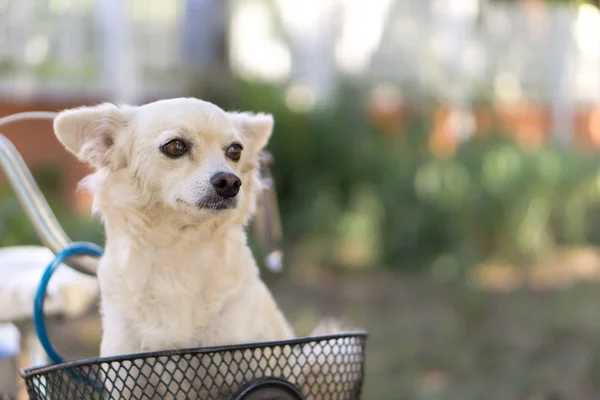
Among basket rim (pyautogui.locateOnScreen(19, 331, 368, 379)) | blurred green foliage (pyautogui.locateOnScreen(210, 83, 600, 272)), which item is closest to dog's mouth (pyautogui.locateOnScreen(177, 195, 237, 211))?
basket rim (pyautogui.locateOnScreen(19, 331, 368, 379))

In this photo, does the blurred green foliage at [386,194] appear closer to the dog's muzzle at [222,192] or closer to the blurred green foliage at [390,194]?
the blurred green foliage at [390,194]

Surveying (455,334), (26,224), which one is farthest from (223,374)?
(26,224)

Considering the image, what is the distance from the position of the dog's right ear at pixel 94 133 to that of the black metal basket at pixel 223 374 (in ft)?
1.72

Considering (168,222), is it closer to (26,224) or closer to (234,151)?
(234,151)

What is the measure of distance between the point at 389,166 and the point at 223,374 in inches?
200

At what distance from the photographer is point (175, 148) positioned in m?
2.01

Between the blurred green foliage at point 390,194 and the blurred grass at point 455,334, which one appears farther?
the blurred green foliage at point 390,194

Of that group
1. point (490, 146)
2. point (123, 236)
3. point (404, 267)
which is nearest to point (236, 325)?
→ point (123, 236)

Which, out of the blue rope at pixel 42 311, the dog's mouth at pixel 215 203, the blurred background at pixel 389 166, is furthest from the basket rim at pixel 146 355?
the blurred background at pixel 389 166

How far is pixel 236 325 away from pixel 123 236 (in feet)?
1.21

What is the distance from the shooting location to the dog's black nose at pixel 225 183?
76.2 inches

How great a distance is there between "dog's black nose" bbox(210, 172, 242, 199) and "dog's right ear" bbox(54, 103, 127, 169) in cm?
30

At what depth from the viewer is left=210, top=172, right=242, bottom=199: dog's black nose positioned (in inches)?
76.2

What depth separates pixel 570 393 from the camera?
4.09 meters
